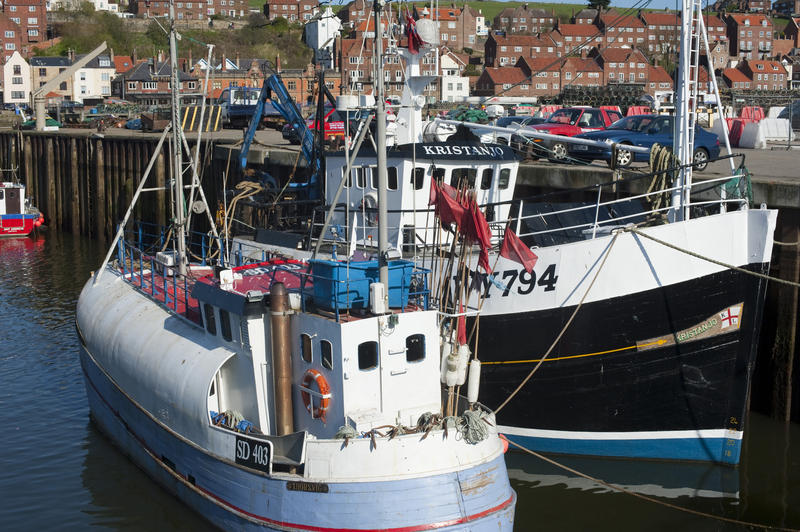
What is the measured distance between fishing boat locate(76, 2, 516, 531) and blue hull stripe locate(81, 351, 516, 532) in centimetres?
2

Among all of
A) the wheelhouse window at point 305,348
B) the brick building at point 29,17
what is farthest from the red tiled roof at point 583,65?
the wheelhouse window at point 305,348

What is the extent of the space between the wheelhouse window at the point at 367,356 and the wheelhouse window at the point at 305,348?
88 centimetres

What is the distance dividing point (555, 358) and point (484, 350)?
4.65 ft

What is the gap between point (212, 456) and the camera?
14305 millimetres

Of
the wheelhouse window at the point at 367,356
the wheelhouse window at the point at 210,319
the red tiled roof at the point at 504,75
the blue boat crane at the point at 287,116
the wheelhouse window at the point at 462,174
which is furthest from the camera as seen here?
the red tiled roof at the point at 504,75

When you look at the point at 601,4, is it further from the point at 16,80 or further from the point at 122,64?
the point at 16,80

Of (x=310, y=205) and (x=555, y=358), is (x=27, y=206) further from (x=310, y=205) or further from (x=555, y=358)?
(x=555, y=358)

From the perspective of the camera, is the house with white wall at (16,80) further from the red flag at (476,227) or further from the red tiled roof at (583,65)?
the red flag at (476,227)

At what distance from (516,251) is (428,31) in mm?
4703

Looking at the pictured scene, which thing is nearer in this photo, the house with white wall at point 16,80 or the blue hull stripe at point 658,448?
the blue hull stripe at point 658,448

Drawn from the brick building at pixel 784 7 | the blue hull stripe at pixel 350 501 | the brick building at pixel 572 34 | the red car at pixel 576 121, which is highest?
the brick building at pixel 784 7

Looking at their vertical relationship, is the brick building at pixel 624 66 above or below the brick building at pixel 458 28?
below

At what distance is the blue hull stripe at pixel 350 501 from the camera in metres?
12.7

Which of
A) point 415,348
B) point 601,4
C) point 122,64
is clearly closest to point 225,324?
point 415,348
